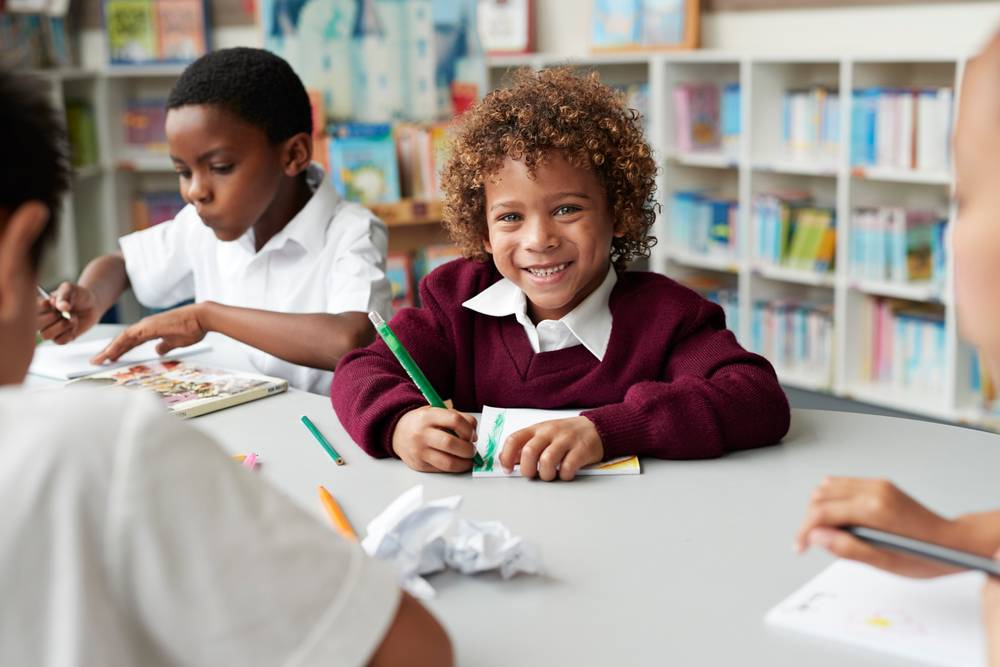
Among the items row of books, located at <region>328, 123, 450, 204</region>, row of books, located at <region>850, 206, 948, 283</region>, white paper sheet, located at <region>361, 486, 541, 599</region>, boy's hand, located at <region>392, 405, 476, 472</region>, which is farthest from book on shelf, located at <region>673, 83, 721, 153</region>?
white paper sheet, located at <region>361, 486, 541, 599</region>

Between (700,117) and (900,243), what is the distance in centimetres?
109

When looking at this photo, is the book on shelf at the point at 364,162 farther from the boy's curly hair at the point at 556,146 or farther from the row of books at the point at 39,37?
the row of books at the point at 39,37

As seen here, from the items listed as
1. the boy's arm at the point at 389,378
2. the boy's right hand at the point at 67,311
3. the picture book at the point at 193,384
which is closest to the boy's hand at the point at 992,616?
the boy's arm at the point at 389,378

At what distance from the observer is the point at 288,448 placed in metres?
1.38

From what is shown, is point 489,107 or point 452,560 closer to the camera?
point 452,560

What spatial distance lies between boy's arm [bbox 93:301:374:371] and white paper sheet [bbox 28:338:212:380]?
1.4 inches

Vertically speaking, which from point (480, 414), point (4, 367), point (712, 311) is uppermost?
point (4, 367)

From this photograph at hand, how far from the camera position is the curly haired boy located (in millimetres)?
1336

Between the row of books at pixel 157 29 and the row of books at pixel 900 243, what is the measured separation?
359 centimetres

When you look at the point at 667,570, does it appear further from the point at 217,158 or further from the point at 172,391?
the point at 217,158

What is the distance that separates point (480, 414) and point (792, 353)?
10.0 ft

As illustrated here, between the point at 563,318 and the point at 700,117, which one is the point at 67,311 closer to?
the point at 563,318

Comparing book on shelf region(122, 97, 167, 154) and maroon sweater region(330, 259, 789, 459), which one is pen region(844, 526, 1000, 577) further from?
book on shelf region(122, 97, 167, 154)

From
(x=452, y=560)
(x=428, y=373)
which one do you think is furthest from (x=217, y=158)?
(x=452, y=560)
